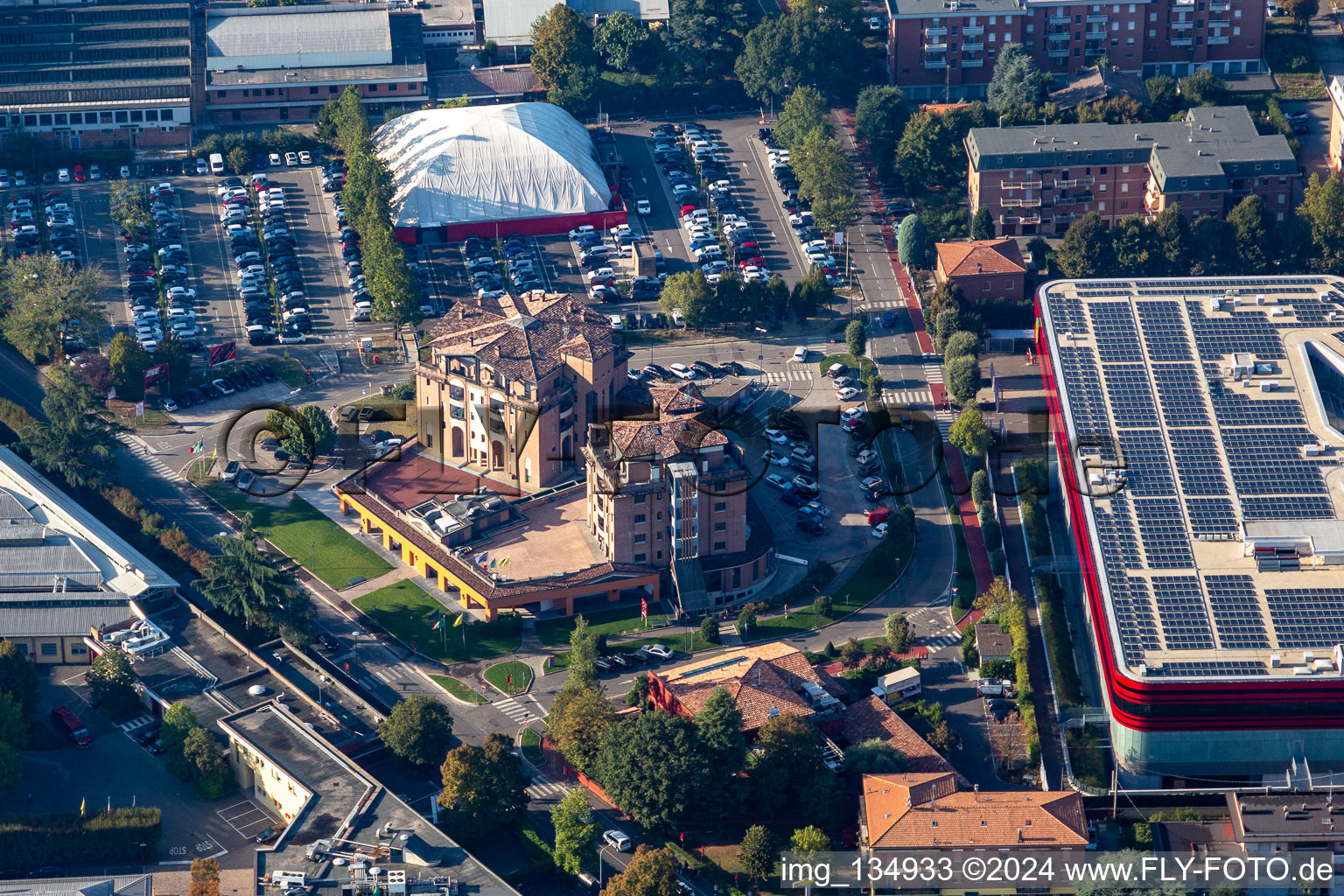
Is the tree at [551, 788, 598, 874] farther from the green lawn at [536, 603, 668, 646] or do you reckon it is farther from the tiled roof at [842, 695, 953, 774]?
the green lawn at [536, 603, 668, 646]

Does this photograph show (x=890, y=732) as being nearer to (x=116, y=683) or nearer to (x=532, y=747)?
(x=532, y=747)

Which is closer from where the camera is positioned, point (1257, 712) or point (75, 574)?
point (1257, 712)

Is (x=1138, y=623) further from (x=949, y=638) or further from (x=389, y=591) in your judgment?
(x=389, y=591)

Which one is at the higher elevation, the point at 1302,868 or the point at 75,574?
the point at 75,574

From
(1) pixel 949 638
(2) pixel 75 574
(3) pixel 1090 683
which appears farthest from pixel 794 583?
(2) pixel 75 574

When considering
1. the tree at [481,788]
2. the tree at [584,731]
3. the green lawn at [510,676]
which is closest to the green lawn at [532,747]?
the tree at [584,731]

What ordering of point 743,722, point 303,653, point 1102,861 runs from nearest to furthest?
point 1102,861 < point 743,722 < point 303,653
